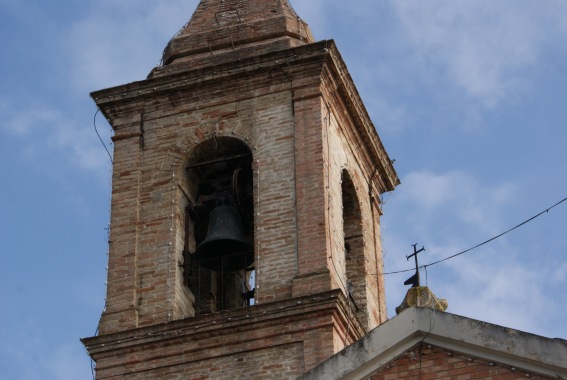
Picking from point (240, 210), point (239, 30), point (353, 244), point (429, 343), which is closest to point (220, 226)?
point (240, 210)

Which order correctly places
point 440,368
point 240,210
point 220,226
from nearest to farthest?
point 440,368 < point 220,226 < point 240,210

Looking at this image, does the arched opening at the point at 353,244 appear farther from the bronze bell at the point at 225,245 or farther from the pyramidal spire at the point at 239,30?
the pyramidal spire at the point at 239,30

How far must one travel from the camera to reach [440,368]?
1291cm

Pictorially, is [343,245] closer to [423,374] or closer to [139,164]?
[139,164]

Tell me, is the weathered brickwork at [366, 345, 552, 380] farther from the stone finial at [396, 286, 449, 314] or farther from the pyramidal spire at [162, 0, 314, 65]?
the pyramidal spire at [162, 0, 314, 65]

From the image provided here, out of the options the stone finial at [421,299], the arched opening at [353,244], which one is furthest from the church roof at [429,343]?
the arched opening at [353,244]

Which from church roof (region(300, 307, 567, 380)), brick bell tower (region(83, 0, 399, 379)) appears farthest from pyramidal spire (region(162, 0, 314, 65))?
church roof (region(300, 307, 567, 380))

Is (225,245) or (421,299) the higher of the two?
(225,245)

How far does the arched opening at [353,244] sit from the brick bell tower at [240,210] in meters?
0.02

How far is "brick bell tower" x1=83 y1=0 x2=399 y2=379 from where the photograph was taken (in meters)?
18.5

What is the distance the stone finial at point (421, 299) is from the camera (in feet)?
51.1

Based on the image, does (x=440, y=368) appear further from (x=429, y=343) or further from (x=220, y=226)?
(x=220, y=226)

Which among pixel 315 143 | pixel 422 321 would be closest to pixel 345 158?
pixel 315 143

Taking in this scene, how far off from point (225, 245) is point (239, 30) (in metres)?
3.80
